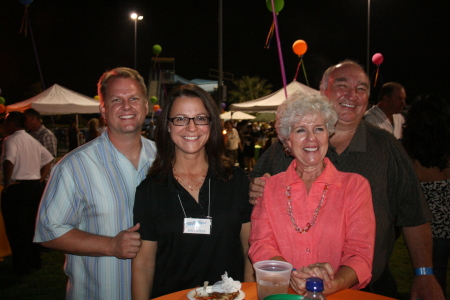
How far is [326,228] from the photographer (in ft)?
6.44

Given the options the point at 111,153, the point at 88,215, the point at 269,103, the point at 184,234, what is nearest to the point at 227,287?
the point at 184,234

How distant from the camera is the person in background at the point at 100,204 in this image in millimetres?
2273

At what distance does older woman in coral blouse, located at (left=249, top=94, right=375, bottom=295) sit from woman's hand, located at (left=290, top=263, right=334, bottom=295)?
0.19ft

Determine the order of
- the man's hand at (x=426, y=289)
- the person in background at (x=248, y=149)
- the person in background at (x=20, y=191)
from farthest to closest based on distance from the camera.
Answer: the person in background at (x=248, y=149), the person in background at (x=20, y=191), the man's hand at (x=426, y=289)

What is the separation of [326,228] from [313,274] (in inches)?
14.7

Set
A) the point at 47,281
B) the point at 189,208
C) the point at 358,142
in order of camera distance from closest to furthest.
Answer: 1. the point at 189,208
2. the point at 358,142
3. the point at 47,281

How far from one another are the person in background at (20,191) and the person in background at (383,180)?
4.37 metres

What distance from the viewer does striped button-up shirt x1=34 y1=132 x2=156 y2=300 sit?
2.31 m

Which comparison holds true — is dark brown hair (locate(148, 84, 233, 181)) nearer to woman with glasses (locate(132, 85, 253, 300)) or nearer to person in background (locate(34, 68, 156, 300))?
woman with glasses (locate(132, 85, 253, 300))

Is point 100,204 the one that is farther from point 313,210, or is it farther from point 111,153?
point 313,210

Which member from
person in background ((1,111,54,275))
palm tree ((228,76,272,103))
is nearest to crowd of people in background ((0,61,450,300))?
person in background ((1,111,54,275))

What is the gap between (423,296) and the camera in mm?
2430

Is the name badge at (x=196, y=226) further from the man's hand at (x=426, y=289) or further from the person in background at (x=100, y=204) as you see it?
the man's hand at (x=426, y=289)

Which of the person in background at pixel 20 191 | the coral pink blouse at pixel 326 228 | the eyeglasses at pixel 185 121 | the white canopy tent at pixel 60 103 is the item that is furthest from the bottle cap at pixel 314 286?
the white canopy tent at pixel 60 103
